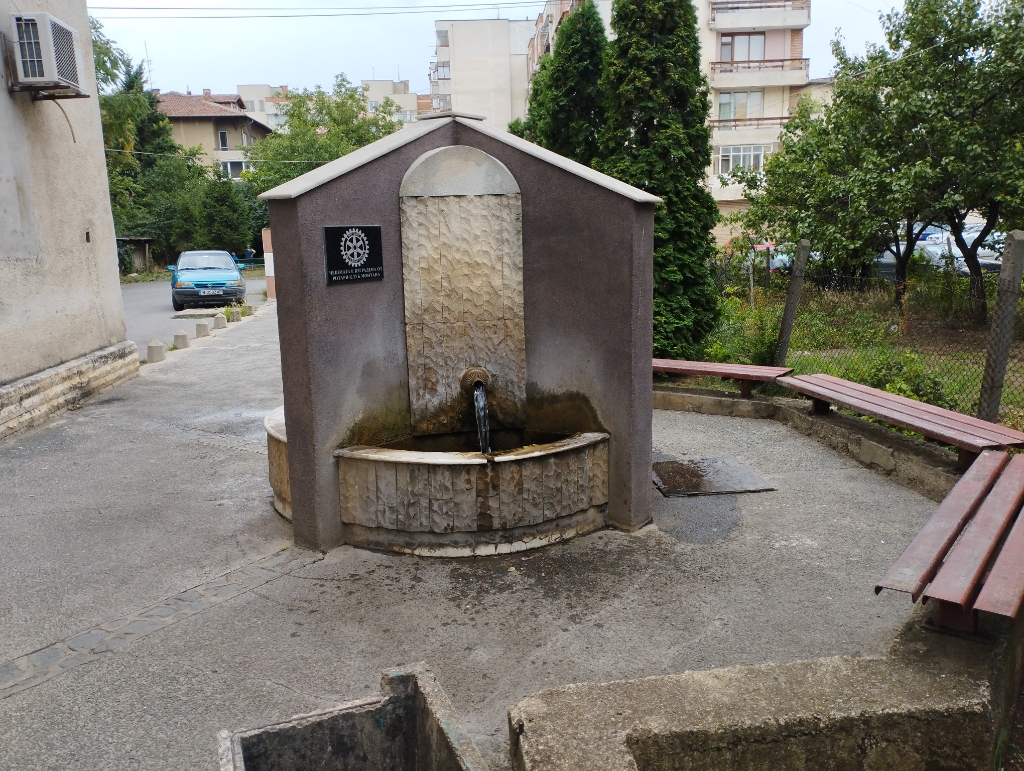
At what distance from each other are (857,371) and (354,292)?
5.91m

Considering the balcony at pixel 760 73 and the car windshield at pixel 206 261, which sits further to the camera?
the balcony at pixel 760 73

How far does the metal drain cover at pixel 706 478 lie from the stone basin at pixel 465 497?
4.02 ft

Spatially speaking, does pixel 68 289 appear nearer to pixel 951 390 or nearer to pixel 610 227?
pixel 610 227

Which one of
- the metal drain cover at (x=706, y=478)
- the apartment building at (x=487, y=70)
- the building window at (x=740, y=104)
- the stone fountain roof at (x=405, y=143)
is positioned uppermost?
the apartment building at (x=487, y=70)

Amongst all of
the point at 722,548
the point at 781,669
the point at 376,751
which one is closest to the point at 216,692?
the point at 376,751

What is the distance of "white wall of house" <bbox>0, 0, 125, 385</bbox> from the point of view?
8758 millimetres

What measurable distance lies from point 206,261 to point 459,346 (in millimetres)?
21509

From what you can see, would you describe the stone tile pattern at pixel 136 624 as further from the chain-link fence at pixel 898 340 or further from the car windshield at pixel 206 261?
the car windshield at pixel 206 261

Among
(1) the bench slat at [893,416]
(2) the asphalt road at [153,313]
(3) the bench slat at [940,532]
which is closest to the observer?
(3) the bench slat at [940,532]

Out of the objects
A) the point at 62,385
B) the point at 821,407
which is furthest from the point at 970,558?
the point at 62,385

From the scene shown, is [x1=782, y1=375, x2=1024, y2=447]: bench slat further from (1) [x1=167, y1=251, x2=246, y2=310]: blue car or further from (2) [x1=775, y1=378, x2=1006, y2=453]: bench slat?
(1) [x1=167, y1=251, x2=246, y2=310]: blue car

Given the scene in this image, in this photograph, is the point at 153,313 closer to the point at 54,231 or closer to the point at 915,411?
the point at 54,231

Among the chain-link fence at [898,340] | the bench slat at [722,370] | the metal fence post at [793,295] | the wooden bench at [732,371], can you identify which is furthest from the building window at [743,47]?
the wooden bench at [732,371]

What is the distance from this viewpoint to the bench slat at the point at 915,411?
5.70 meters
